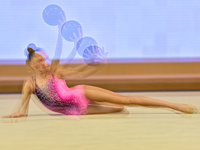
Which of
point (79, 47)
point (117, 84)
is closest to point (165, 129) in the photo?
point (79, 47)

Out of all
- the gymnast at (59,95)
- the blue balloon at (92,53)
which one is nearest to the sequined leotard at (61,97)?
the gymnast at (59,95)

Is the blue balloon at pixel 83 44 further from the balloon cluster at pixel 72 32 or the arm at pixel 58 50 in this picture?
the arm at pixel 58 50

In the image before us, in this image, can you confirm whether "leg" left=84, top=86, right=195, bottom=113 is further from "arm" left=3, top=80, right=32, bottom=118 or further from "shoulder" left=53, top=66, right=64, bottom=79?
"arm" left=3, top=80, right=32, bottom=118

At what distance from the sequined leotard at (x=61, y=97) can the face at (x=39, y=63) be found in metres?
0.09

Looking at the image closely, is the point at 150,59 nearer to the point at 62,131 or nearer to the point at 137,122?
the point at 137,122

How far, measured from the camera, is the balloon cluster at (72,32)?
1.88 m

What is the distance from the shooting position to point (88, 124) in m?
1.60

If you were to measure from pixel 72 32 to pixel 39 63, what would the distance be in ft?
1.10

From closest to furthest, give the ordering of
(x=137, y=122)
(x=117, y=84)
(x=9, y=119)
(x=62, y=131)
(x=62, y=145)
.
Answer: (x=62, y=145) < (x=62, y=131) < (x=137, y=122) < (x=9, y=119) < (x=117, y=84)

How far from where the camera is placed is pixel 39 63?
1.80 m

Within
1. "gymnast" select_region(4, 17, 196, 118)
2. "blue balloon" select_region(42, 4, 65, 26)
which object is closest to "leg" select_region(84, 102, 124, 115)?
"gymnast" select_region(4, 17, 196, 118)

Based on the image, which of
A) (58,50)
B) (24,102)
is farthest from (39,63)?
(24,102)

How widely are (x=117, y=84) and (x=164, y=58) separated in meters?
1.00

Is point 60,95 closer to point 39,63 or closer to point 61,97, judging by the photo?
point 61,97
